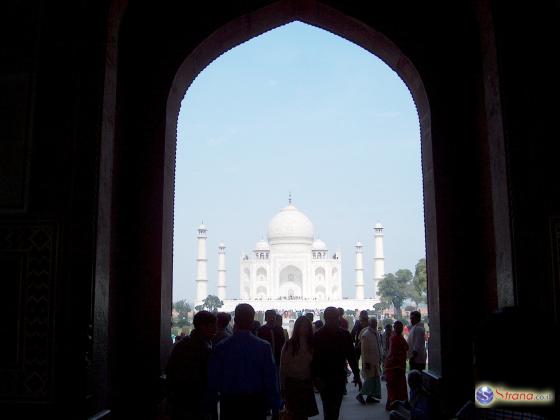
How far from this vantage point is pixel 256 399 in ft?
10.1

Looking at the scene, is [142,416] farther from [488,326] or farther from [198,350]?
[488,326]

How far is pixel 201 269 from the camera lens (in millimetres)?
51625

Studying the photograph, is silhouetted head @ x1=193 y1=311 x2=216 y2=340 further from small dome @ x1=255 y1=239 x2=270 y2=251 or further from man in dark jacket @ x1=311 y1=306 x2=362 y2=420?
small dome @ x1=255 y1=239 x2=270 y2=251

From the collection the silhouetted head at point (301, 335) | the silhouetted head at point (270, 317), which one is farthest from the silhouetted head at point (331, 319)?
the silhouetted head at point (270, 317)

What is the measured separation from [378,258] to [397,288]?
7.63 metres

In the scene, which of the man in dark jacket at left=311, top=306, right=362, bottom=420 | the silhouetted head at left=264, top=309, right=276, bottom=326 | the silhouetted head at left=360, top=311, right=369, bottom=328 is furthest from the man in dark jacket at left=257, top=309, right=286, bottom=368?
the man in dark jacket at left=311, top=306, right=362, bottom=420

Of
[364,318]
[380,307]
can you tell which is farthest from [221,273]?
[364,318]

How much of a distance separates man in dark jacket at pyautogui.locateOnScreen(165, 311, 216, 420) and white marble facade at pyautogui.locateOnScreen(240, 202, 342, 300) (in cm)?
4412

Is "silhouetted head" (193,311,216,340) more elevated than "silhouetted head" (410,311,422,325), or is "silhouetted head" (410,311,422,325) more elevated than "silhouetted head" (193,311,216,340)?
"silhouetted head" (193,311,216,340)

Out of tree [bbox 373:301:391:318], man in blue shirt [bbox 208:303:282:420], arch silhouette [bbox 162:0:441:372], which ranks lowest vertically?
tree [bbox 373:301:391:318]

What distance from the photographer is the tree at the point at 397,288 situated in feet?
145

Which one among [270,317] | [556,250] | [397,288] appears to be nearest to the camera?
[556,250]

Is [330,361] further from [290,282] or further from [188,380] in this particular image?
[290,282]

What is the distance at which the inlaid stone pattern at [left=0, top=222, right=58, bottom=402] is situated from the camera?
3346 mm
